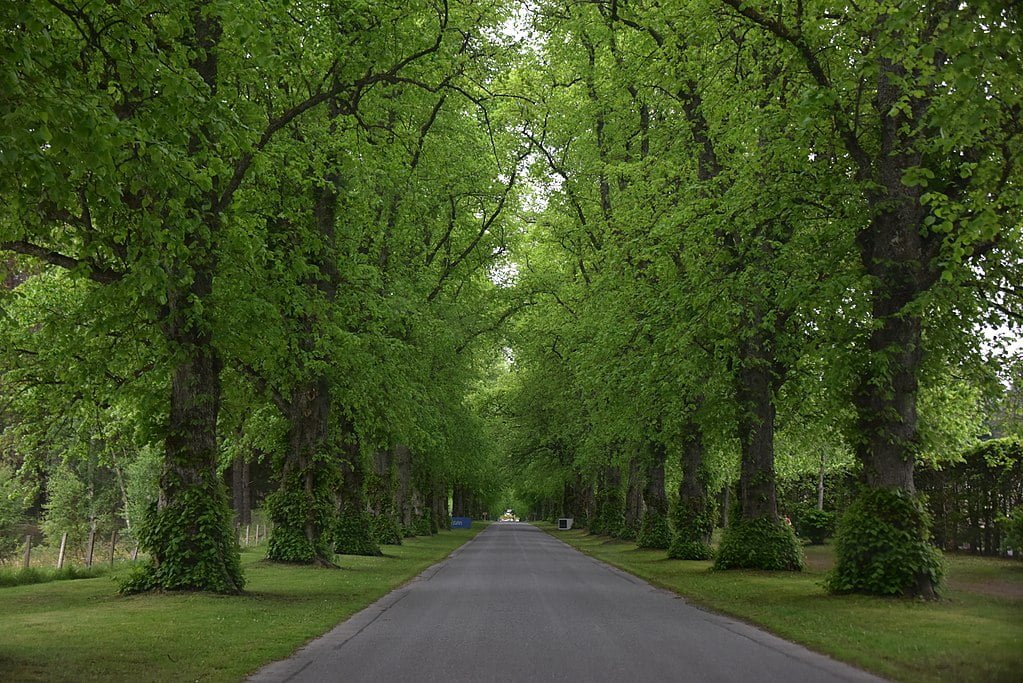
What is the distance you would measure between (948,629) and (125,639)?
1040 cm

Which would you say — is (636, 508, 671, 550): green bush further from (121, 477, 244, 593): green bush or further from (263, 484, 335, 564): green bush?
(121, 477, 244, 593): green bush

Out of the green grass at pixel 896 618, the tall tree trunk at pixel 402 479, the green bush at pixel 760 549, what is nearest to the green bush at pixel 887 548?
the green grass at pixel 896 618

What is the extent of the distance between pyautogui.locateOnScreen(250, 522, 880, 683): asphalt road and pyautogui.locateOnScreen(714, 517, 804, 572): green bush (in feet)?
16.2

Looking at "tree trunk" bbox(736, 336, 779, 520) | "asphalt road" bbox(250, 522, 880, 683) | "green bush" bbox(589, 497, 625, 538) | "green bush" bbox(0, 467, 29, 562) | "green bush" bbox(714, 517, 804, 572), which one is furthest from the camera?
"green bush" bbox(589, 497, 625, 538)

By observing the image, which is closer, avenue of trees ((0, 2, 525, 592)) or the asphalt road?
the asphalt road

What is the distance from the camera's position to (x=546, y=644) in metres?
10.8


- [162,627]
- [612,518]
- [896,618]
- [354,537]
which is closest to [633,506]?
[612,518]

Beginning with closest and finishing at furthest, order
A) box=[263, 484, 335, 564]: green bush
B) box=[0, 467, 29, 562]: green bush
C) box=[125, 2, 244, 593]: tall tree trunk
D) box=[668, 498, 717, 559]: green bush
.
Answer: box=[125, 2, 244, 593]: tall tree trunk < box=[263, 484, 335, 564]: green bush < box=[668, 498, 717, 559]: green bush < box=[0, 467, 29, 562]: green bush

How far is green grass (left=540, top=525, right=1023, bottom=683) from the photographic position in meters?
9.12

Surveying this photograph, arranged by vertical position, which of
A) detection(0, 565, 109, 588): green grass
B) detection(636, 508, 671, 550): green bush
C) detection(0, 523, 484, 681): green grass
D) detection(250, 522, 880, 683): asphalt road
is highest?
detection(636, 508, 671, 550): green bush

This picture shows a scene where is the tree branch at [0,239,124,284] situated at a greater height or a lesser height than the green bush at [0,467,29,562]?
greater

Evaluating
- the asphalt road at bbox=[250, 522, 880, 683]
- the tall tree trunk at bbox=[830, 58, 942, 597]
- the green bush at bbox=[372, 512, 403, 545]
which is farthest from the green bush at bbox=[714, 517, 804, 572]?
the green bush at bbox=[372, 512, 403, 545]

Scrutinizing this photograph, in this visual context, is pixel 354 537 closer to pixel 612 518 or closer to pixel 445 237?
pixel 445 237

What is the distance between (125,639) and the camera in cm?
1054
